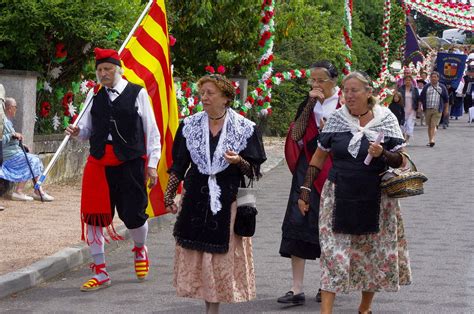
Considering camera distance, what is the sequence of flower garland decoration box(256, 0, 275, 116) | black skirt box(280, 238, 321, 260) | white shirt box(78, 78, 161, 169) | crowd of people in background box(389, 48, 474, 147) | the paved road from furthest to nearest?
crowd of people in background box(389, 48, 474, 147)
flower garland decoration box(256, 0, 275, 116)
white shirt box(78, 78, 161, 169)
black skirt box(280, 238, 321, 260)
the paved road

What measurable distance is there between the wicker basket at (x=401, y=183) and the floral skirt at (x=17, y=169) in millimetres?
6437

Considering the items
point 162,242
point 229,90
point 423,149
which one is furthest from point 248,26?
point 229,90

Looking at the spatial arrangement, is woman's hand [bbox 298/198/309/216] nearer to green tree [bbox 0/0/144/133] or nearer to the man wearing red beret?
the man wearing red beret

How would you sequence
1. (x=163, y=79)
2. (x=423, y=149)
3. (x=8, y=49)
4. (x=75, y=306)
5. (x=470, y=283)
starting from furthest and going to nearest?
(x=423, y=149) < (x=8, y=49) < (x=163, y=79) < (x=470, y=283) < (x=75, y=306)

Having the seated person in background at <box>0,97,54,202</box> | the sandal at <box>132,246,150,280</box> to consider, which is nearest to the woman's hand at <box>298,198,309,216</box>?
the sandal at <box>132,246,150,280</box>

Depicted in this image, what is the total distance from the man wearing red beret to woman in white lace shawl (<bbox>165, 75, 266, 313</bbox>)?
48.0 inches

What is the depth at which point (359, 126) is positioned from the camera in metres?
7.27

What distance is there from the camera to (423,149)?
2484 cm

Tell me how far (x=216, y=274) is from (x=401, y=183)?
4.10 ft

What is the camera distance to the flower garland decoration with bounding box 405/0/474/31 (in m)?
46.6

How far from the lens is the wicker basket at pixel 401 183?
7.11 m

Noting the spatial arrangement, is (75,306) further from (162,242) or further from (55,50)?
(55,50)

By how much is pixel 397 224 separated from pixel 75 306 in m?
2.25

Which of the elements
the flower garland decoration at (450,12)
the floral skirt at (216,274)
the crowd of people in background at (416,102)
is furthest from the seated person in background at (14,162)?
the flower garland decoration at (450,12)
